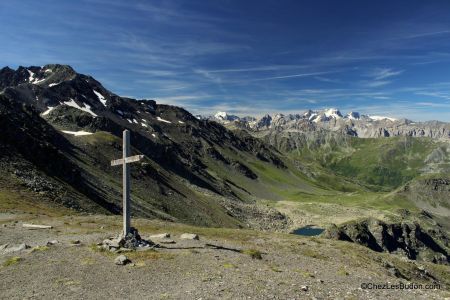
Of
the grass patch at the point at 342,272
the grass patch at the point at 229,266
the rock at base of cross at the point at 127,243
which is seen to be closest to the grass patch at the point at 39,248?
the rock at base of cross at the point at 127,243

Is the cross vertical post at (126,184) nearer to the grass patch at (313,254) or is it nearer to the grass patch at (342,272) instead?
the grass patch at (342,272)

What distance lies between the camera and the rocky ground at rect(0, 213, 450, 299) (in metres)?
23.3

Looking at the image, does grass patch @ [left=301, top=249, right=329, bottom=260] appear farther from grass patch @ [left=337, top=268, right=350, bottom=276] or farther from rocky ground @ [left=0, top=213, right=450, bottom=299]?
grass patch @ [left=337, top=268, right=350, bottom=276]

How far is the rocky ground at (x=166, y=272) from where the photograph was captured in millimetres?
23344

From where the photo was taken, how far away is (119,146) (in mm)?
155125

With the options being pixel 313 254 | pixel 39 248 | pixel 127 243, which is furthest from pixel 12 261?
pixel 313 254

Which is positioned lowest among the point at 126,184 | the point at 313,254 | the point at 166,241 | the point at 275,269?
the point at 313,254

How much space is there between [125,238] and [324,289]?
16.2 m

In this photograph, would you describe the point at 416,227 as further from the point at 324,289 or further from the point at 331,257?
the point at 324,289

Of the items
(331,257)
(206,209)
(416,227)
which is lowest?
(416,227)

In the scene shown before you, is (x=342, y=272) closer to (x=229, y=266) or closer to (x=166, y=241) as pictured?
(x=229, y=266)

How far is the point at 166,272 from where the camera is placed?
27.0m

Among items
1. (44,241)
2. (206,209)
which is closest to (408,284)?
(44,241)

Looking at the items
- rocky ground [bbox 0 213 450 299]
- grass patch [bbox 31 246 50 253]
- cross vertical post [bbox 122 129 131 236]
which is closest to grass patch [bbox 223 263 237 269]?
rocky ground [bbox 0 213 450 299]
